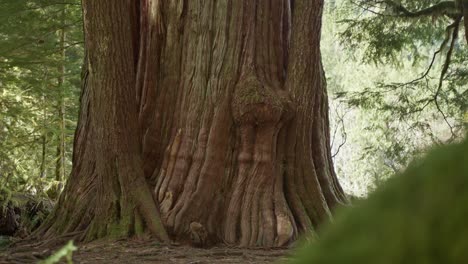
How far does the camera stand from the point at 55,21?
452 inches

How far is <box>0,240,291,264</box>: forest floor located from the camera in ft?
→ 15.1

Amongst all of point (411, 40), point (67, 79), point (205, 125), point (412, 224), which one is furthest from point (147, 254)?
point (411, 40)

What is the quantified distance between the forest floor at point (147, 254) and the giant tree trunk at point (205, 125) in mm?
219

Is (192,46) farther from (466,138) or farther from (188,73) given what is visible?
(466,138)

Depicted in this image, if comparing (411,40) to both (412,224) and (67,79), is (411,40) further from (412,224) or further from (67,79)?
(412,224)

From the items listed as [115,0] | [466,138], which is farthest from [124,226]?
[466,138]

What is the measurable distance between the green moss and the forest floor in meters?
3.97

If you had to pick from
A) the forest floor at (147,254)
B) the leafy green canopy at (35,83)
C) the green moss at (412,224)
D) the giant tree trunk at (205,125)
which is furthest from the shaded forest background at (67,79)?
the green moss at (412,224)

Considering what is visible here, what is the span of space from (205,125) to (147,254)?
4.93 ft

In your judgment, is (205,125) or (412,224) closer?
(412,224)

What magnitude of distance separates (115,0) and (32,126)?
759 centimetres

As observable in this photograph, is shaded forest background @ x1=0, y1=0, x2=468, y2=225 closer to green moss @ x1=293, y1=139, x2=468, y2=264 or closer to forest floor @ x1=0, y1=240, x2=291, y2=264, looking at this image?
forest floor @ x1=0, y1=240, x2=291, y2=264

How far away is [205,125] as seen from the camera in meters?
5.91

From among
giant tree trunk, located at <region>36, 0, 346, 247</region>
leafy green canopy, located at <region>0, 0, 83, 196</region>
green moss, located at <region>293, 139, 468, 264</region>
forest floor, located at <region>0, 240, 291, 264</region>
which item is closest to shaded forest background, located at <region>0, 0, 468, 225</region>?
leafy green canopy, located at <region>0, 0, 83, 196</region>
